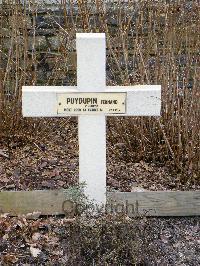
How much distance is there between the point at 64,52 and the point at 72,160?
1114 millimetres

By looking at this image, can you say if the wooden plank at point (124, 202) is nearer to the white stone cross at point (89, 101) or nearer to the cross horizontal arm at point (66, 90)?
the white stone cross at point (89, 101)

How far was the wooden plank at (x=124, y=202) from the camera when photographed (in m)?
4.08

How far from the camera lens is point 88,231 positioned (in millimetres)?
3633

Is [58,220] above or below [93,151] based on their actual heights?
below

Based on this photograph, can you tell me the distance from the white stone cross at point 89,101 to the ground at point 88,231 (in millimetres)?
457

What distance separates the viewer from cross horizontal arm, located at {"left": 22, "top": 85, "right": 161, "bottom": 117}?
154 inches

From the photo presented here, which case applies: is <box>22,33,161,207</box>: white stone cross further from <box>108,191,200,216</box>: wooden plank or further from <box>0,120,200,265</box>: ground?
<box>0,120,200,265</box>: ground

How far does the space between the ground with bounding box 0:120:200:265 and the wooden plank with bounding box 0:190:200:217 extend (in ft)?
0.21

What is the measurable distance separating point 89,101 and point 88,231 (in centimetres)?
80

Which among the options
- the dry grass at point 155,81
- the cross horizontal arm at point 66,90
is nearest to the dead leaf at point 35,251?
the cross horizontal arm at point 66,90

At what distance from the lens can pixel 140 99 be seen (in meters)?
3.93

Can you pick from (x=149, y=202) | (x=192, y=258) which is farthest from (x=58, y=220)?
(x=192, y=258)

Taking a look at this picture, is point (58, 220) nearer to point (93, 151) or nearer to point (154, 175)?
point (93, 151)

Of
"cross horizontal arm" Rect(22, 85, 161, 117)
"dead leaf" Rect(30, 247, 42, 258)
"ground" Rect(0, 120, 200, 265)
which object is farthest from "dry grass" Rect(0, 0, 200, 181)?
"dead leaf" Rect(30, 247, 42, 258)
